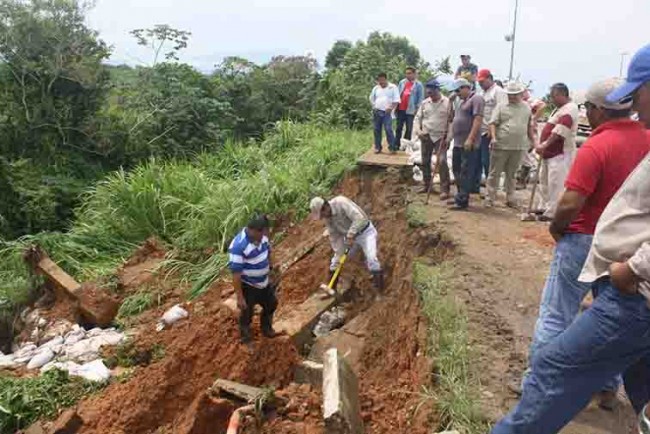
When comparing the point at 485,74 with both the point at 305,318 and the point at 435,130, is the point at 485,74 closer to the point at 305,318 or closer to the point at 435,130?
the point at 435,130

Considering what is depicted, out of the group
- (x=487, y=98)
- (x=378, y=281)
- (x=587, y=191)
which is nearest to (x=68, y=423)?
(x=378, y=281)

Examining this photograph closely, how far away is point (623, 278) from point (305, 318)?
15.4ft

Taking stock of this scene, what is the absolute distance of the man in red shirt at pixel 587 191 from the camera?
2.82m

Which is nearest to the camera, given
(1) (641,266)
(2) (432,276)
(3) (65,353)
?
(1) (641,266)

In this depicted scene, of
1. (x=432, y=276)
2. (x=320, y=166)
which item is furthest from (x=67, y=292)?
(x=432, y=276)

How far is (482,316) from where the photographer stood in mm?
4559

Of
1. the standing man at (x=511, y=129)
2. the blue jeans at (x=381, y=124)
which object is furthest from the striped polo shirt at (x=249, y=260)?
the blue jeans at (x=381, y=124)

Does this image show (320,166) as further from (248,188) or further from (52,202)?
(52,202)

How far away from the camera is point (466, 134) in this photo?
283 inches

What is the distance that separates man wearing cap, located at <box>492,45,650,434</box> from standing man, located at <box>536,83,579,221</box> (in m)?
3.99

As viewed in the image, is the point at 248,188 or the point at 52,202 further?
the point at 52,202

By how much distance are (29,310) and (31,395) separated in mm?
3284

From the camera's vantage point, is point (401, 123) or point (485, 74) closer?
point (485, 74)

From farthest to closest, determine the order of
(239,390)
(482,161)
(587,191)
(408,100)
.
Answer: (408,100) → (482,161) → (239,390) → (587,191)
